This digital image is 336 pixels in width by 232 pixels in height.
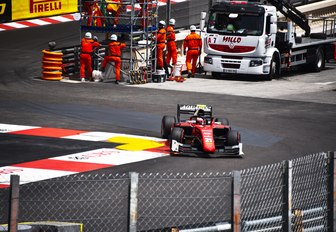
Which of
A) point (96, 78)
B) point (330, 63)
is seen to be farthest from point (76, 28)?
point (330, 63)

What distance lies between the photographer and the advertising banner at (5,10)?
121 feet

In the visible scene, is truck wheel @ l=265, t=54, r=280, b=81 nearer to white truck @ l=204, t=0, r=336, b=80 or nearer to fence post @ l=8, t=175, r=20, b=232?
white truck @ l=204, t=0, r=336, b=80

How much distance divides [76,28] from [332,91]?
39.4 feet

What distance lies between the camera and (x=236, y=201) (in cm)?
1029

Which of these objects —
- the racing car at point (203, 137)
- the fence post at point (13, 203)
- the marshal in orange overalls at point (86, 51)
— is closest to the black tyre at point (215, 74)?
the marshal in orange overalls at point (86, 51)

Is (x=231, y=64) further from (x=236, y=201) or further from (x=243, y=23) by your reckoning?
(x=236, y=201)

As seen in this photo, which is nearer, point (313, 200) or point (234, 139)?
point (313, 200)

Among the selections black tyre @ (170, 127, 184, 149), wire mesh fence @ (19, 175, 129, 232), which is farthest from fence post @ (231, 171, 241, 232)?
black tyre @ (170, 127, 184, 149)

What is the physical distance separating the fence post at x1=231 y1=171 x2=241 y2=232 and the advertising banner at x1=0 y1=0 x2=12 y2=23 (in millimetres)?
27616

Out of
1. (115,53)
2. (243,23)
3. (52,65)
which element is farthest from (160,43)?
(52,65)

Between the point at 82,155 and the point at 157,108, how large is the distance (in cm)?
740

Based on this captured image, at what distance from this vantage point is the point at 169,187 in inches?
669

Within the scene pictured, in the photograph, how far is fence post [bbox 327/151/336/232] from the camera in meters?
11.7

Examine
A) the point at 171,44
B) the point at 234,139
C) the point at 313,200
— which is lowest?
the point at 234,139
